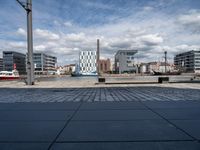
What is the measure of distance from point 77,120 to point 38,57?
16105 centimetres

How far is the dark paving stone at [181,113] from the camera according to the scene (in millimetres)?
7174

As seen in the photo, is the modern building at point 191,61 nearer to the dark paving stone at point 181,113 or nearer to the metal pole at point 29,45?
the metal pole at point 29,45

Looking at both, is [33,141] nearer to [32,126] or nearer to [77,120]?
[32,126]

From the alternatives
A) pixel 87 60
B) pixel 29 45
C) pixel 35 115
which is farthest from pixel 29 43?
pixel 87 60

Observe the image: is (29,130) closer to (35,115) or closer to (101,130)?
(101,130)

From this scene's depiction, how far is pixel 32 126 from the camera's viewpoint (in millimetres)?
6238

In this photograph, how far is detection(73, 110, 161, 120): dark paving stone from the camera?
720 centimetres

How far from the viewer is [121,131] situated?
5648 millimetres

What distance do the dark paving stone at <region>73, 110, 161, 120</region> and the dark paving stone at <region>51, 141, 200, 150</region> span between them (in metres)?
2.46

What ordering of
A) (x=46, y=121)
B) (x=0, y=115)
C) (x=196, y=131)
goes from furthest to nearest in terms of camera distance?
(x=0, y=115) < (x=46, y=121) < (x=196, y=131)

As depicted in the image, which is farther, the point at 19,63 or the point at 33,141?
the point at 19,63

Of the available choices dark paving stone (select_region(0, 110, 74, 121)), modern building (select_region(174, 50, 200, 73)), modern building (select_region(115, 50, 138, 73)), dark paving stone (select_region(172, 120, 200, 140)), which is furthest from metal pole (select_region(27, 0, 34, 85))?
modern building (select_region(174, 50, 200, 73))

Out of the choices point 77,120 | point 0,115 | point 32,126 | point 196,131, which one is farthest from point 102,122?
point 0,115

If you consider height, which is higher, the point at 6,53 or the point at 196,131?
the point at 6,53
